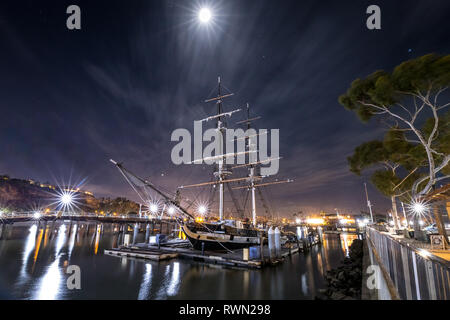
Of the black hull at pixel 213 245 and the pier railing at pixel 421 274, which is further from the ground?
the pier railing at pixel 421 274

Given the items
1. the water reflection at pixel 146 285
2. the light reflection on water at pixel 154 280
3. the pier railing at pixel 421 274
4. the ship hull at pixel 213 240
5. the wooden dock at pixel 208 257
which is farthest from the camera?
the ship hull at pixel 213 240

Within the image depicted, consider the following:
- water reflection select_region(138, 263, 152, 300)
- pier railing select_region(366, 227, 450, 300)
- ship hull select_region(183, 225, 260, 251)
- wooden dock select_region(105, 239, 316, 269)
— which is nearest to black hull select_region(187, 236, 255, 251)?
ship hull select_region(183, 225, 260, 251)

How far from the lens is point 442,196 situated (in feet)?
44.4

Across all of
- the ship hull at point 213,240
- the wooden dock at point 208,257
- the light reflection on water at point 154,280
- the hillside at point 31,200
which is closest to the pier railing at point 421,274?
the light reflection on water at point 154,280

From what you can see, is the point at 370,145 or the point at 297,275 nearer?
the point at 297,275

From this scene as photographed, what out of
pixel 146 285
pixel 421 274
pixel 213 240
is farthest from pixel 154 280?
pixel 421 274

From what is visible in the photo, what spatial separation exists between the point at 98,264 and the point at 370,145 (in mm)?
30977

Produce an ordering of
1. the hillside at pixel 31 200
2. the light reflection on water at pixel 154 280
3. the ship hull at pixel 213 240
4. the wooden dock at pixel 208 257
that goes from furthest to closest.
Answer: the hillside at pixel 31 200 < the ship hull at pixel 213 240 < the wooden dock at pixel 208 257 < the light reflection on water at pixel 154 280

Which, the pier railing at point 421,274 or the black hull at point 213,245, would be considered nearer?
the pier railing at point 421,274

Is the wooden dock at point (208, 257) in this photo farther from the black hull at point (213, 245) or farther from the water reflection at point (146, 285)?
the water reflection at point (146, 285)

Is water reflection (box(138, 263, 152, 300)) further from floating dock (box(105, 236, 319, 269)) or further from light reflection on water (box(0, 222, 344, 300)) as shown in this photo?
floating dock (box(105, 236, 319, 269))
